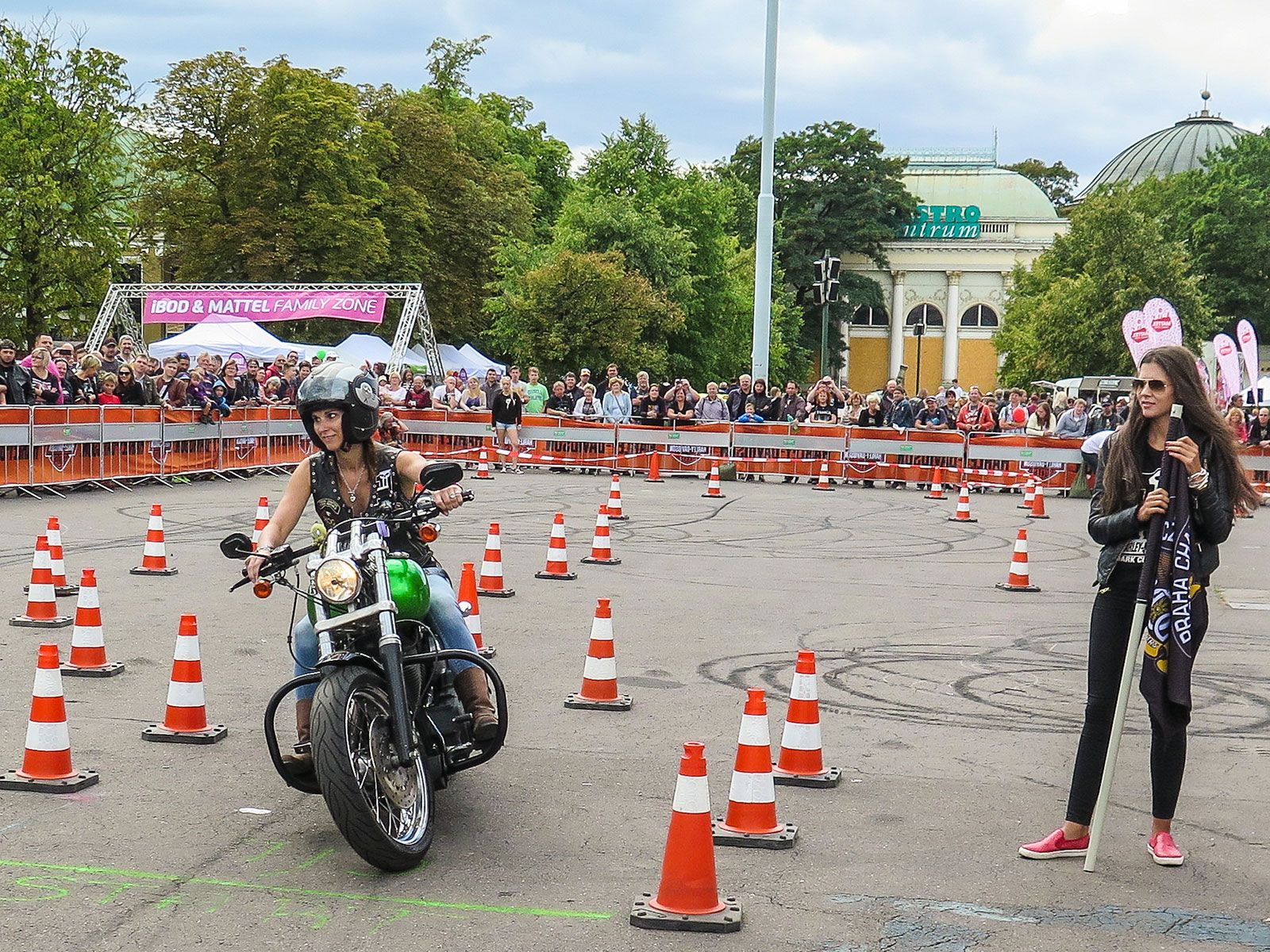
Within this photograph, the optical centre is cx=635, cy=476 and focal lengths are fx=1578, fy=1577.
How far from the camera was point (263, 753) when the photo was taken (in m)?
7.07

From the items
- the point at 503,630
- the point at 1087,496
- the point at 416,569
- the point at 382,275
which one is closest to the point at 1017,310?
the point at 382,275

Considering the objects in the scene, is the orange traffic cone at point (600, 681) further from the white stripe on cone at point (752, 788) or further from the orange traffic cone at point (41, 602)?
the orange traffic cone at point (41, 602)

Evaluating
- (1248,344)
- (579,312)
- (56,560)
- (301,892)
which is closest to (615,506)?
(56,560)

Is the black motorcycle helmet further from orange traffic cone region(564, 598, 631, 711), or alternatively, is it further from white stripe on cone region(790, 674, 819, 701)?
orange traffic cone region(564, 598, 631, 711)

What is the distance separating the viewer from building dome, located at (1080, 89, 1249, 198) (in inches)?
4008

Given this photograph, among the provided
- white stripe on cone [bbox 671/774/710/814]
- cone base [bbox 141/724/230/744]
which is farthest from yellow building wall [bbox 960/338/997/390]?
white stripe on cone [bbox 671/774/710/814]

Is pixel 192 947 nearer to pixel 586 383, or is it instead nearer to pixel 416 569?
pixel 416 569

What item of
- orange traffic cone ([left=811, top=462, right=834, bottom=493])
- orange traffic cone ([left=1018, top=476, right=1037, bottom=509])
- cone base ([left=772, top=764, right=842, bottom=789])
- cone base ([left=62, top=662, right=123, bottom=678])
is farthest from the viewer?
orange traffic cone ([left=811, top=462, right=834, bottom=493])

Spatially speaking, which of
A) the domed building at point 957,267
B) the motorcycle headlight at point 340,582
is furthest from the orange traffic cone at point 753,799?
the domed building at point 957,267

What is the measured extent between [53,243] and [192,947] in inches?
1675

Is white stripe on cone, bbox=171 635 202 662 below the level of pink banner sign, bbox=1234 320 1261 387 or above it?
below

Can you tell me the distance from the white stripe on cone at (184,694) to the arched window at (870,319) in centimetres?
9533

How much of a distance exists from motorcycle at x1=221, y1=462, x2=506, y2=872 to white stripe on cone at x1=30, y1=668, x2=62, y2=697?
1074 mm

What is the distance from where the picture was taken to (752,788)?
5844 millimetres
